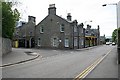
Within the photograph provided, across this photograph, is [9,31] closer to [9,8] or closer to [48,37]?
[9,8]

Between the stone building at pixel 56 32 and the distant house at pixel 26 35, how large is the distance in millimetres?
2480

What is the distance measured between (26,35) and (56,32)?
10369 mm

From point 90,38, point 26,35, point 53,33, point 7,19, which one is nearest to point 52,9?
point 53,33

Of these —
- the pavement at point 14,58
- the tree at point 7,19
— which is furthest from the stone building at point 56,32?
the pavement at point 14,58

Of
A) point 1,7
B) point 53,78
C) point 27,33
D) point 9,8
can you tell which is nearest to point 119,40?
point 53,78

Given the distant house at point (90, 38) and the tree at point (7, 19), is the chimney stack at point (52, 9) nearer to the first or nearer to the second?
the distant house at point (90, 38)

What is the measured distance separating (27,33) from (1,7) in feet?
111

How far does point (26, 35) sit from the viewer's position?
66688 millimetres

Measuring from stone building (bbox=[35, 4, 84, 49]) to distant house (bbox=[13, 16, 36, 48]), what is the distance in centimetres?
248

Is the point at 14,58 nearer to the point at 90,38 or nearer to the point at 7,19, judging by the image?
the point at 7,19

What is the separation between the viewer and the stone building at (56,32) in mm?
58781

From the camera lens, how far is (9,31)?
38250 mm

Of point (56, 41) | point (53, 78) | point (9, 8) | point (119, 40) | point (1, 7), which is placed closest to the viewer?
point (53, 78)

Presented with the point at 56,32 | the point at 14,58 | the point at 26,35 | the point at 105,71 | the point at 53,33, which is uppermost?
the point at 56,32
